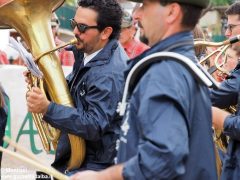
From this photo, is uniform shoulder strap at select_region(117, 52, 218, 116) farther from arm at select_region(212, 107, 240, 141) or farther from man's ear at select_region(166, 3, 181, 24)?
arm at select_region(212, 107, 240, 141)

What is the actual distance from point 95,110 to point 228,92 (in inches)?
40.4

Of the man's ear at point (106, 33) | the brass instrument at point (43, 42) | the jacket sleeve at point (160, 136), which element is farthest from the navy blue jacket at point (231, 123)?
the jacket sleeve at point (160, 136)

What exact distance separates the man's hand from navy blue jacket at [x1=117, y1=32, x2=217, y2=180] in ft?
4.26

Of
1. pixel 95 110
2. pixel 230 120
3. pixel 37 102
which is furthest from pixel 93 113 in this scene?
pixel 230 120

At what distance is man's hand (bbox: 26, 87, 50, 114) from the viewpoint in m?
3.67

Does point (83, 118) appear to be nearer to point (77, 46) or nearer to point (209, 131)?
point (77, 46)

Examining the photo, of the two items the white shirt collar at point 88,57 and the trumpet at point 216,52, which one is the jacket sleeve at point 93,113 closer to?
the white shirt collar at point 88,57

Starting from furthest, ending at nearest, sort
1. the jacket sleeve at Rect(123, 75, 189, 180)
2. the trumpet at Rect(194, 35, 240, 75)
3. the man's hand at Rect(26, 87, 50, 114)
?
the trumpet at Rect(194, 35, 240, 75) → the man's hand at Rect(26, 87, 50, 114) → the jacket sleeve at Rect(123, 75, 189, 180)

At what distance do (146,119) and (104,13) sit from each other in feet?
6.31

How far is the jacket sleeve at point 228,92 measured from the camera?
13.4ft

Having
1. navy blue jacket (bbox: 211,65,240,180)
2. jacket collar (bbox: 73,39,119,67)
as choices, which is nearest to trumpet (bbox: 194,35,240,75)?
navy blue jacket (bbox: 211,65,240,180)

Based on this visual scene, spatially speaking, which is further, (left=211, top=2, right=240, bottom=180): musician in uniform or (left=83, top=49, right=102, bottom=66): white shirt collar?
(left=83, top=49, right=102, bottom=66): white shirt collar

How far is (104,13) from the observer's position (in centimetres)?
404

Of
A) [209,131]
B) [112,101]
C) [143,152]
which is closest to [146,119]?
[143,152]
